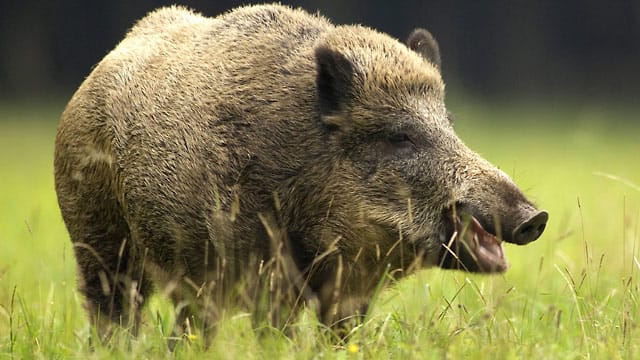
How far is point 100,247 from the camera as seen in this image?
5391mm

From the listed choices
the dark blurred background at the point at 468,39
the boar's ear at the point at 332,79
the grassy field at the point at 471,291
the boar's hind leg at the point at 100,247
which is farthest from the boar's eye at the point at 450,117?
the dark blurred background at the point at 468,39

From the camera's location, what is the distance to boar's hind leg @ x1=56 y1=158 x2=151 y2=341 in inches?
209

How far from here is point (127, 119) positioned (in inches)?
205

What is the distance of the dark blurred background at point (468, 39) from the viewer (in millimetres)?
23047

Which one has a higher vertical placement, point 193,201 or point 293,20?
point 293,20

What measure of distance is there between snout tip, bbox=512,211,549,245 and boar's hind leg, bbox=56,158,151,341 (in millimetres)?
1795

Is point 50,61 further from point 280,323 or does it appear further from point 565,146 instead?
point 280,323

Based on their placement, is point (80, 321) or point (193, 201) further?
point (80, 321)

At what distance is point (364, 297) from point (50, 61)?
19061 millimetres

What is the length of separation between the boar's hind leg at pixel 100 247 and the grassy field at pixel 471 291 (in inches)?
5.0

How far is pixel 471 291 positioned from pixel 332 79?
113 cm

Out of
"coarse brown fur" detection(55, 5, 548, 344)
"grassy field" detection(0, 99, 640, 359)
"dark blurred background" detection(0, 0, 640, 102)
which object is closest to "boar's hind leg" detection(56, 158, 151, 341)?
"coarse brown fur" detection(55, 5, 548, 344)

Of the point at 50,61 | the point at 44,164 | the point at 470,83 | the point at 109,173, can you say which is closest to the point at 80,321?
the point at 109,173

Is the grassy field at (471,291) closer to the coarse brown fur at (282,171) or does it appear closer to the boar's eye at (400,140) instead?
the coarse brown fur at (282,171)
